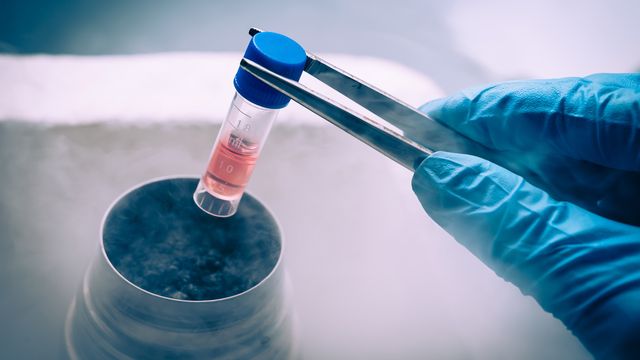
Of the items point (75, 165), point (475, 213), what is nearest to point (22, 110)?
point (75, 165)

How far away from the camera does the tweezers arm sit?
1.63 ft

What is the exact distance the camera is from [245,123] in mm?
594

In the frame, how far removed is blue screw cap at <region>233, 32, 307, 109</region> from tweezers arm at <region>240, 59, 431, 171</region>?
1cm

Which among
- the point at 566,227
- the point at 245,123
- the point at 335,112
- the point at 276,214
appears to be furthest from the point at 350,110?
the point at 276,214

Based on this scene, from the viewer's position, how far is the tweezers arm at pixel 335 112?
1.63ft

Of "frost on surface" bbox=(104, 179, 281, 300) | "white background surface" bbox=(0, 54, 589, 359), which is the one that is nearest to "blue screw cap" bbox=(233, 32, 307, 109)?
"frost on surface" bbox=(104, 179, 281, 300)

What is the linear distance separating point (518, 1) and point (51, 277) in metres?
1.16

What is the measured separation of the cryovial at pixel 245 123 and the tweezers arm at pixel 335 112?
2 cm

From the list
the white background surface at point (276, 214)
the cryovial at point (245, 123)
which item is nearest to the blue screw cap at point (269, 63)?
the cryovial at point (245, 123)

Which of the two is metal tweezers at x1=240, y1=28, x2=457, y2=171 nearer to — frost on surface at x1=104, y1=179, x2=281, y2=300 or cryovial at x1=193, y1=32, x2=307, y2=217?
cryovial at x1=193, y1=32, x2=307, y2=217

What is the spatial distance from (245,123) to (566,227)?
374 mm

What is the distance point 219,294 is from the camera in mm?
568

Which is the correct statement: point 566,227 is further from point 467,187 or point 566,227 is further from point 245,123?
point 245,123

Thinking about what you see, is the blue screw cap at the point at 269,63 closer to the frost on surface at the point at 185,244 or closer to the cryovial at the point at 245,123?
the cryovial at the point at 245,123
